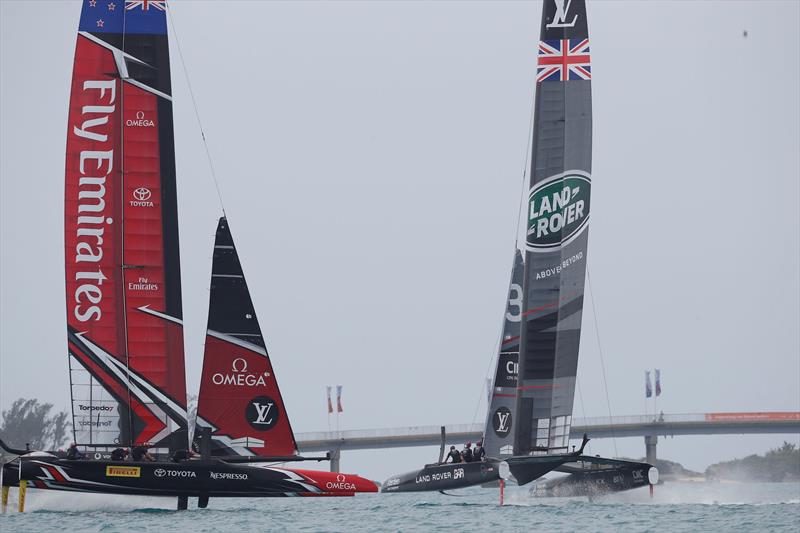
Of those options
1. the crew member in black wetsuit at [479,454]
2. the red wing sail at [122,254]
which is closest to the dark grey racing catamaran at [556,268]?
the crew member in black wetsuit at [479,454]

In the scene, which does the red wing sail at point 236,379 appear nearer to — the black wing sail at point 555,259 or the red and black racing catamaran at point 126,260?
the red and black racing catamaran at point 126,260

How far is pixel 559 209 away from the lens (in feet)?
127

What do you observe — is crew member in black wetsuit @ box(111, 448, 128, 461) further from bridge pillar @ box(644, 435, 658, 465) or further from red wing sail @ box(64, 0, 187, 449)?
bridge pillar @ box(644, 435, 658, 465)

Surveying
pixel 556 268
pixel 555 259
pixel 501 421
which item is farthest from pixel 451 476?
pixel 555 259

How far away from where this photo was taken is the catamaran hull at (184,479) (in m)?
31.1

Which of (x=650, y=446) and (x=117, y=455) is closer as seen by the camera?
(x=117, y=455)

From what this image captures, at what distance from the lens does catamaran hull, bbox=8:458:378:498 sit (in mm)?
31109

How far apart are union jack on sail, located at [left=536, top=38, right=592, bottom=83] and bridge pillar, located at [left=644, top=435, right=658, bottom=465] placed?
86391 millimetres

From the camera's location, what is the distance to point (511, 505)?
1603 inches

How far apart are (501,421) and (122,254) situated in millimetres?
17461

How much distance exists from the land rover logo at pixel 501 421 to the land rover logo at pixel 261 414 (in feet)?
41.6

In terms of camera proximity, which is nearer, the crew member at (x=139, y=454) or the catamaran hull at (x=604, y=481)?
the crew member at (x=139, y=454)

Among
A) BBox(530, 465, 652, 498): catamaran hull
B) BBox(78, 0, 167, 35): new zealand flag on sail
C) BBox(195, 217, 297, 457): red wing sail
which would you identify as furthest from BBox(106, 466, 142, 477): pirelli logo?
BBox(530, 465, 652, 498): catamaran hull

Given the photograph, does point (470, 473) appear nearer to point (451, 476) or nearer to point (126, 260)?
point (451, 476)
